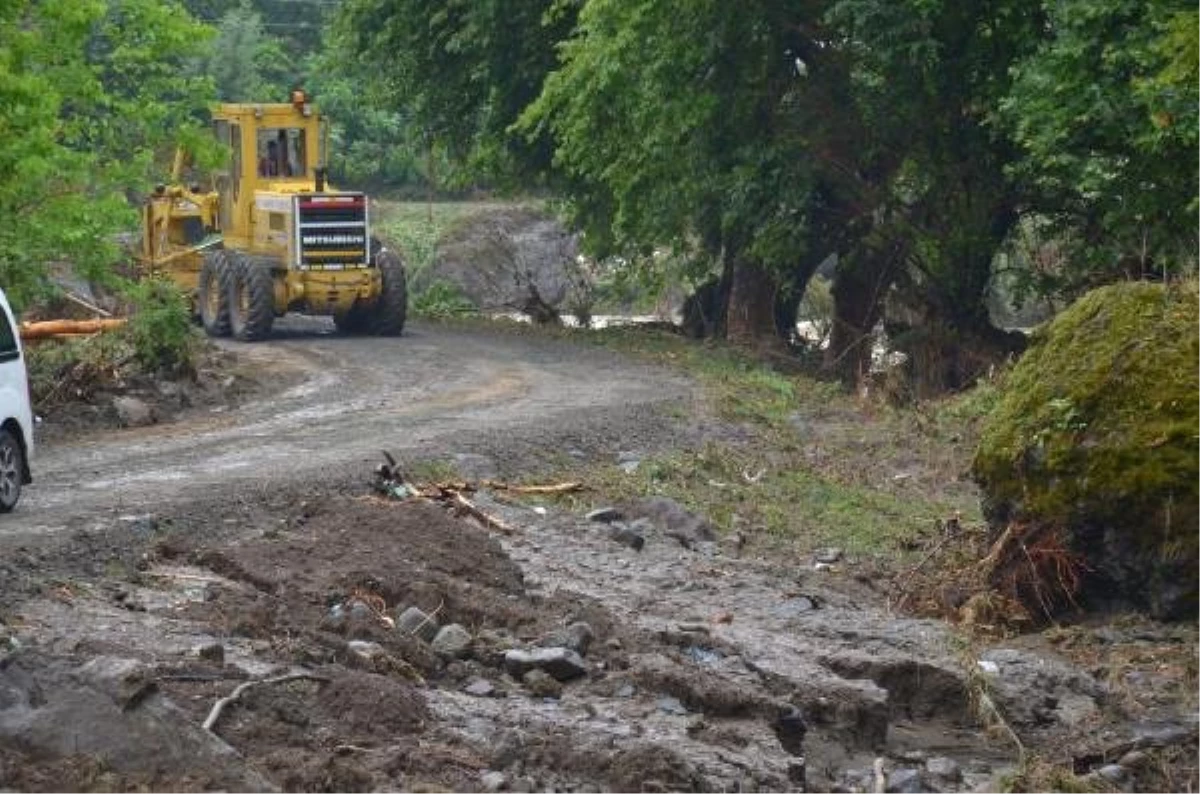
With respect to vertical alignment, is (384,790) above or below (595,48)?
below

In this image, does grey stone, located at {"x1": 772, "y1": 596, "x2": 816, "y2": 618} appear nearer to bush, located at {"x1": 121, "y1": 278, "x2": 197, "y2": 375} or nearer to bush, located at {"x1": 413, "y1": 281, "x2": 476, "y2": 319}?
bush, located at {"x1": 121, "y1": 278, "x2": 197, "y2": 375}

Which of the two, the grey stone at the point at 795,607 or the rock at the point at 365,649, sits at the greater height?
the rock at the point at 365,649

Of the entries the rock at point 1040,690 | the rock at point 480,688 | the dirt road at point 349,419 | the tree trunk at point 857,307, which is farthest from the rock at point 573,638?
the tree trunk at point 857,307

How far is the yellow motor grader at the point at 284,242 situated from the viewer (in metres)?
34.0

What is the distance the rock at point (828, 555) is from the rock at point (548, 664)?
5.60 meters

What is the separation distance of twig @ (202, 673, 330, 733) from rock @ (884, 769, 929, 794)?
9.58 ft

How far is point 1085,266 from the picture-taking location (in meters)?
27.4

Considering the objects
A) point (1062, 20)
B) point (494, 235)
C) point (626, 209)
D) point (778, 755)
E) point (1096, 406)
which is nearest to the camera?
point (778, 755)

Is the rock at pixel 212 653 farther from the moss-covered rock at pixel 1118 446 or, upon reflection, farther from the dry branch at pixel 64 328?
the dry branch at pixel 64 328

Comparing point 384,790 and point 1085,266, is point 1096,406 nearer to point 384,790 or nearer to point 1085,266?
point 384,790

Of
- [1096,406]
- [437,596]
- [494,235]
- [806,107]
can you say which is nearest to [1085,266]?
[806,107]

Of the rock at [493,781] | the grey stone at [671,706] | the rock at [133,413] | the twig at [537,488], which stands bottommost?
the rock at [133,413]

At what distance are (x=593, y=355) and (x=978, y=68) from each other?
6825 mm

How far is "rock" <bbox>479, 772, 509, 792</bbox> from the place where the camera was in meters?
10.5
